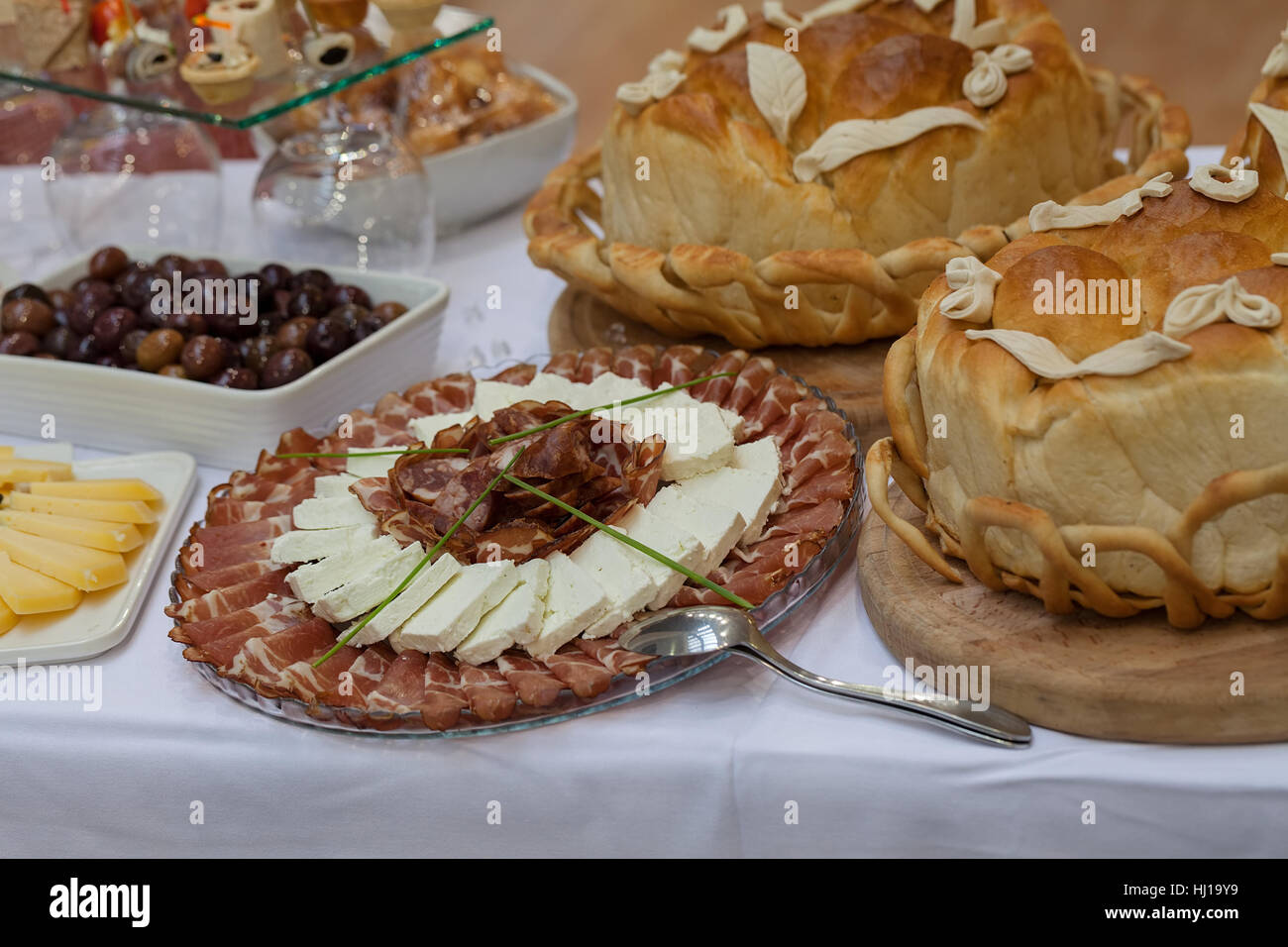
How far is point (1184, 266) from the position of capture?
112 cm

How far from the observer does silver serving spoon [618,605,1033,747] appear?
3.53 ft

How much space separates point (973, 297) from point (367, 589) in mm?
643

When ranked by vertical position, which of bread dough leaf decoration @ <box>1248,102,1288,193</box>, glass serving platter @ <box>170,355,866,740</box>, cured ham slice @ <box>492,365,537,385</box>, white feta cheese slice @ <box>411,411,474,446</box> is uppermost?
bread dough leaf decoration @ <box>1248,102,1288,193</box>

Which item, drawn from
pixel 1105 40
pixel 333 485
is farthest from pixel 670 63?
pixel 1105 40

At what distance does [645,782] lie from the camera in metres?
1.14

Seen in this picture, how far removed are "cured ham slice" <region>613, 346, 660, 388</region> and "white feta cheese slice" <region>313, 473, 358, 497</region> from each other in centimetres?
38

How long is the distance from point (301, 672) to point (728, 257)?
0.73 meters

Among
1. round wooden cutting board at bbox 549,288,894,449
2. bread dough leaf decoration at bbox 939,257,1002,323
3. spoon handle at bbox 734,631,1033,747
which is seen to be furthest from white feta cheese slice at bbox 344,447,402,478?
bread dough leaf decoration at bbox 939,257,1002,323

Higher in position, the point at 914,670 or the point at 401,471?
the point at 401,471

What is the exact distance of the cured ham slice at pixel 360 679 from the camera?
113 cm

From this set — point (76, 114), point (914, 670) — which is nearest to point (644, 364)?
point (914, 670)

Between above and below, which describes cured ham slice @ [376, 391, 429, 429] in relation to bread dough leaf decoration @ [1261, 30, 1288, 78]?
below

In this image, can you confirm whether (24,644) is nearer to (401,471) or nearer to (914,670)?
(401,471)

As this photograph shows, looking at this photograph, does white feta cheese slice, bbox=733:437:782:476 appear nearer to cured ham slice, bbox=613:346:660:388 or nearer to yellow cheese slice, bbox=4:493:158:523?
cured ham slice, bbox=613:346:660:388
